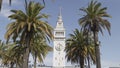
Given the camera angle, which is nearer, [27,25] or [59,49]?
[27,25]

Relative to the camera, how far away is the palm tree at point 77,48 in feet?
171

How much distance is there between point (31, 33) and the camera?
38.1 metres

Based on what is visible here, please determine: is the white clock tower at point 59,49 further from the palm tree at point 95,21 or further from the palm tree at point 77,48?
the palm tree at point 95,21

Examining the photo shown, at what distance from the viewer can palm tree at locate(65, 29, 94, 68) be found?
52125 millimetres

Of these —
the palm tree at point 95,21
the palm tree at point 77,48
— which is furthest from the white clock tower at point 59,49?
the palm tree at point 95,21

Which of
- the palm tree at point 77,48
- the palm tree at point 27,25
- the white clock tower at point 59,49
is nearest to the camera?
the palm tree at point 27,25

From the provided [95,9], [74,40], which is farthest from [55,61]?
[95,9]

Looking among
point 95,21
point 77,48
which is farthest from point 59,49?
point 95,21

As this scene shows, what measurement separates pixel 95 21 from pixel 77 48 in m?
11.1

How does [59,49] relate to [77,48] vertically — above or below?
above

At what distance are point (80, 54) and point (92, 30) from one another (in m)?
10.1

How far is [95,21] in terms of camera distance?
1677 inches

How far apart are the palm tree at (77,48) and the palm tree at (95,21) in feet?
27.3

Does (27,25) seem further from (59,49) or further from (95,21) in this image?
(59,49)
